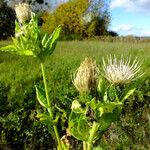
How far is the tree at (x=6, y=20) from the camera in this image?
19.0 m

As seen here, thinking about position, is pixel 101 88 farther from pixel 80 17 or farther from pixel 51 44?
pixel 80 17

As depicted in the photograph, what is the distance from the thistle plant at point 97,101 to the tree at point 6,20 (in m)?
17.3

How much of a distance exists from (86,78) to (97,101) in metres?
0.08

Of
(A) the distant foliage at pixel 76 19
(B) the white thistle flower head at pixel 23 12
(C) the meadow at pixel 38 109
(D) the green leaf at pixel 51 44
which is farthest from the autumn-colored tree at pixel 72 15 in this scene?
(D) the green leaf at pixel 51 44

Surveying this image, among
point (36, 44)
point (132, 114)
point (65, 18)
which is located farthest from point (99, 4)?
point (36, 44)

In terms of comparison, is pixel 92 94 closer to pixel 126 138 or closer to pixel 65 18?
pixel 126 138

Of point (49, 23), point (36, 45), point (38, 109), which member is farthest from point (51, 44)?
point (49, 23)

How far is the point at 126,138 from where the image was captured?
501 cm

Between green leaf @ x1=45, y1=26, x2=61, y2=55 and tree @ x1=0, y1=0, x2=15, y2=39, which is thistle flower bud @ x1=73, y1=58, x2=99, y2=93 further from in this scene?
tree @ x1=0, y1=0, x2=15, y2=39

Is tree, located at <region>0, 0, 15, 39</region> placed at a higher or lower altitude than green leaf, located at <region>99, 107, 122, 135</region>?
lower

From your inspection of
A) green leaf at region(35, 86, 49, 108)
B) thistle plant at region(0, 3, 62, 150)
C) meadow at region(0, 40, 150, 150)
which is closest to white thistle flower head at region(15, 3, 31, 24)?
thistle plant at region(0, 3, 62, 150)

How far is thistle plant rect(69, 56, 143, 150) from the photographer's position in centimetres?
140

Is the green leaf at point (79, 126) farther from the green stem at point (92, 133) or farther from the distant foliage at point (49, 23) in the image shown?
the distant foliage at point (49, 23)

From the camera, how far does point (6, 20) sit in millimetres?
19750
